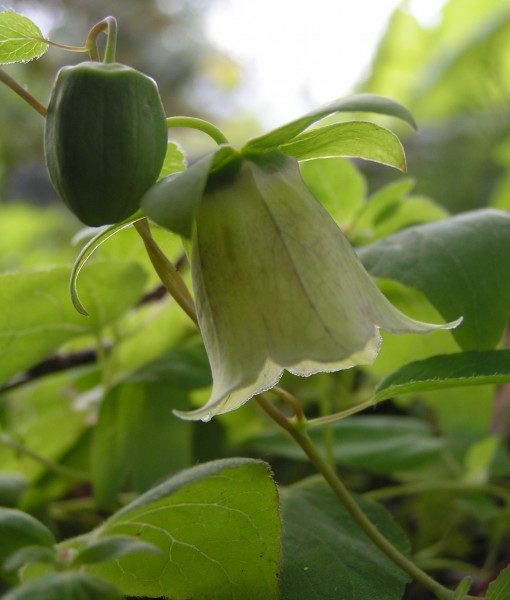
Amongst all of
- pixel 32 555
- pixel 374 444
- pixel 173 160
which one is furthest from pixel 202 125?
pixel 374 444

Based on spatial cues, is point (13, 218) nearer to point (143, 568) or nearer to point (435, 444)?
point (435, 444)

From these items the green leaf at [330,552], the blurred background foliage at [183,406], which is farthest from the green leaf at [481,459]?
the green leaf at [330,552]

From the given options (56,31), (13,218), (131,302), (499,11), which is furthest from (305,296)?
(56,31)

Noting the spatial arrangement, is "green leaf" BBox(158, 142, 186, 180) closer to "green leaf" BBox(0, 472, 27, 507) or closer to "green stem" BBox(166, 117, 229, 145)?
"green stem" BBox(166, 117, 229, 145)

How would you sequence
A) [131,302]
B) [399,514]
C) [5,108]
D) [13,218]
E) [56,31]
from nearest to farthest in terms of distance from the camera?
[131,302] < [399,514] < [13,218] < [5,108] < [56,31]

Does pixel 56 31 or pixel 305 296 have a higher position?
pixel 305 296

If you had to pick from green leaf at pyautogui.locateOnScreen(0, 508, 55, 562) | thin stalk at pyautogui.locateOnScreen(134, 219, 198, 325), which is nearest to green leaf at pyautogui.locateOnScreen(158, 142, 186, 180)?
thin stalk at pyautogui.locateOnScreen(134, 219, 198, 325)

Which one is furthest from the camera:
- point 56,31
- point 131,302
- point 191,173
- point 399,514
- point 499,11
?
point 56,31
